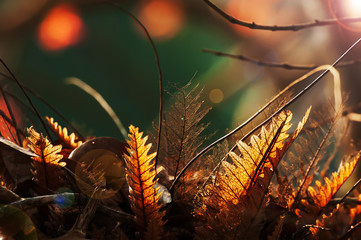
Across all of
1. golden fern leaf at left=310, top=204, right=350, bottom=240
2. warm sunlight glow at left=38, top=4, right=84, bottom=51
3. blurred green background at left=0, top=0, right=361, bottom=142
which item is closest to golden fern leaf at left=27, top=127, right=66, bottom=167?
golden fern leaf at left=310, top=204, right=350, bottom=240

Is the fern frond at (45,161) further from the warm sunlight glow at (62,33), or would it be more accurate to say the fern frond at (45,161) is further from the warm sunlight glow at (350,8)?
the warm sunlight glow at (62,33)

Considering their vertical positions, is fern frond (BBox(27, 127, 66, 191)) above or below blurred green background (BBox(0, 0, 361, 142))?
below

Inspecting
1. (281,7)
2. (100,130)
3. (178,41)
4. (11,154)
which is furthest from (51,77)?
(11,154)

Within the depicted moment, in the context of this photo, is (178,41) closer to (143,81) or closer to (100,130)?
(143,81)

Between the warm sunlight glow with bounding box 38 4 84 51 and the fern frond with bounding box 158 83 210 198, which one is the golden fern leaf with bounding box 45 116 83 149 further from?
the warm sunlight glow with bounding box 38 4 84 51

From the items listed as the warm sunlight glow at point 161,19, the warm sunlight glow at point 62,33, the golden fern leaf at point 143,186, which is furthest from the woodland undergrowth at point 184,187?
the warm sunlight glow at point 62,33

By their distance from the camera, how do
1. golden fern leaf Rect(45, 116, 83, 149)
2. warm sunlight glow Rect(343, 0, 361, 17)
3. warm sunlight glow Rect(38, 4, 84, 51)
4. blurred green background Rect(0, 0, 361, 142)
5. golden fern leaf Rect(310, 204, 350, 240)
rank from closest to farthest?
1. golden fern leaf Rect(310, 204, 350, 240)
2. golden fern leaf Rect(45, 116, 83, 149)
3. warm sunlight glow Rect(343, 0, 361, 17)
4. blurred green background Rect(0, 0, 361, 142)
5. warm sunlight glow Rect(38, 4, 84, 51)

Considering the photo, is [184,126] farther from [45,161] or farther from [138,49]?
[138,49]
